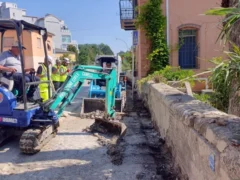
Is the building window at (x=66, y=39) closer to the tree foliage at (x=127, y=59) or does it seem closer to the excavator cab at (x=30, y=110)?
the tree foliage at (x=127, y=59)

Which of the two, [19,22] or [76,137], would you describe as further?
[76,137]

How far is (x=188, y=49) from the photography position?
37.0 ft

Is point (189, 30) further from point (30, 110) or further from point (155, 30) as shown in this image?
point (30, 110)

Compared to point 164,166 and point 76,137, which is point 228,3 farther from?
point 76,137

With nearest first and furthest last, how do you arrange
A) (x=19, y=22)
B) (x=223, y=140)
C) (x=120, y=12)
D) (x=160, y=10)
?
(x=223, y=140) → (x=19, y=22) → (x=160, y=10) → (x=120, y=12)

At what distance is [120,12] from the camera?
1658cm

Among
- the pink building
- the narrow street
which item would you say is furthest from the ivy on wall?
the narrow street

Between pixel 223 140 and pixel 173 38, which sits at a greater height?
pixel 173 38

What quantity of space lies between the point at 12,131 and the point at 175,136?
145 inches

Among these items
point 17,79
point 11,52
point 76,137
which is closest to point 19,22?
point 11,52

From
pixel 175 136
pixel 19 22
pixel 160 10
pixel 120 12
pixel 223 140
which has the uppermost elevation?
pixel 120 12

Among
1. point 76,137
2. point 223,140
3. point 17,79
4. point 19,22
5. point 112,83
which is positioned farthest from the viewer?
point 112,83

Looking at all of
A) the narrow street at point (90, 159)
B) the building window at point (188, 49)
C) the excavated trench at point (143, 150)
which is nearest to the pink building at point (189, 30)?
the building window at point (188, 49)

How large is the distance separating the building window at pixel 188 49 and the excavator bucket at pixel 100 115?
4.20m
